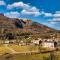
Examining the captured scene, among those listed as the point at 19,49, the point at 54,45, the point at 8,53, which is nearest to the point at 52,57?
the point at 8,53

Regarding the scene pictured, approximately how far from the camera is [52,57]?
3825cm

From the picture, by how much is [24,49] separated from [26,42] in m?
19.7

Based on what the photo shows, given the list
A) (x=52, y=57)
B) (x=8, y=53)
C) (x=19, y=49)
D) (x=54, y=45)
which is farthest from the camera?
(x=54, y=45)

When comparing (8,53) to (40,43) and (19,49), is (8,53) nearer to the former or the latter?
(19,49)

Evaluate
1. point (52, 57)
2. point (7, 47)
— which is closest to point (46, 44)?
point (7, 47)

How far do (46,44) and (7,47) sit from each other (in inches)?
941

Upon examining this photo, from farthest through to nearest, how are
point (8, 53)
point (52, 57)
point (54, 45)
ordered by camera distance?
point (54, 45) < point (8, 53) < point (52, 57)

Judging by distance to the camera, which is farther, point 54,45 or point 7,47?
point 54,45

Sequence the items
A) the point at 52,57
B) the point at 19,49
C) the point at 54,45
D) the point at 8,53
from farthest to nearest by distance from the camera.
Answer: the point at 54,45
the point at 19,49
the point at 8,53
the point at 52,57

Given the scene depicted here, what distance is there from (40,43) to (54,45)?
880 cm

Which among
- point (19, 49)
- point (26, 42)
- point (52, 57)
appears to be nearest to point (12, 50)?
point (19, 49)

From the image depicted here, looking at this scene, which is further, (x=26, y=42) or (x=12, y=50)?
(x=26, y=42)

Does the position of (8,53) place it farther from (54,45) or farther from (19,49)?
(54,45)

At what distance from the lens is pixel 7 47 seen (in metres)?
103
